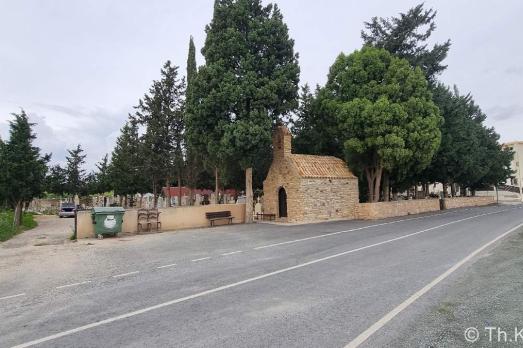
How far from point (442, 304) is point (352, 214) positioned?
21113mm

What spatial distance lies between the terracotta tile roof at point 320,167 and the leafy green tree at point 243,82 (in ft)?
10.1

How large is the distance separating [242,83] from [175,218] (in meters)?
9.15

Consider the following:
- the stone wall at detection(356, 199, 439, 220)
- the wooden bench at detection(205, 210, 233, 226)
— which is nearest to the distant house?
the stone wall at detection(356, 199, 439, 220)

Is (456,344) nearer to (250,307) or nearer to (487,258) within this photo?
(250,307)

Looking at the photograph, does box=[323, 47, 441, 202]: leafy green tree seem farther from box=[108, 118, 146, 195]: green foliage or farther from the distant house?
box=[108, 118, 146, 195]: green foliage

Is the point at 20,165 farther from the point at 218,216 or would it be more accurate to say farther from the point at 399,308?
the point at 399,308

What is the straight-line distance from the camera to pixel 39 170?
24984mm

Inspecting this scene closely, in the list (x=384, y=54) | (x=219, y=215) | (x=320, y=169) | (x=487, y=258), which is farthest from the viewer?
(x=384, y=54)

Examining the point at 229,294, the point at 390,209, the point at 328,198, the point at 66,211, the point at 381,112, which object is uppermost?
the point at 381,112

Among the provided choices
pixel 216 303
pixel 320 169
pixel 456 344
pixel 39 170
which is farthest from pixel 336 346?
pixel 39 170

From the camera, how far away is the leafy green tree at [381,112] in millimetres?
25250

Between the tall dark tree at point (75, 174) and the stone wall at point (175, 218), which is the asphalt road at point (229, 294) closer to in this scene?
the stone wall at point (175, 218)

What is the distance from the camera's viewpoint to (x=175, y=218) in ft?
70.9

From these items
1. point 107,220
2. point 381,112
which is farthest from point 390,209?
point 107,220
